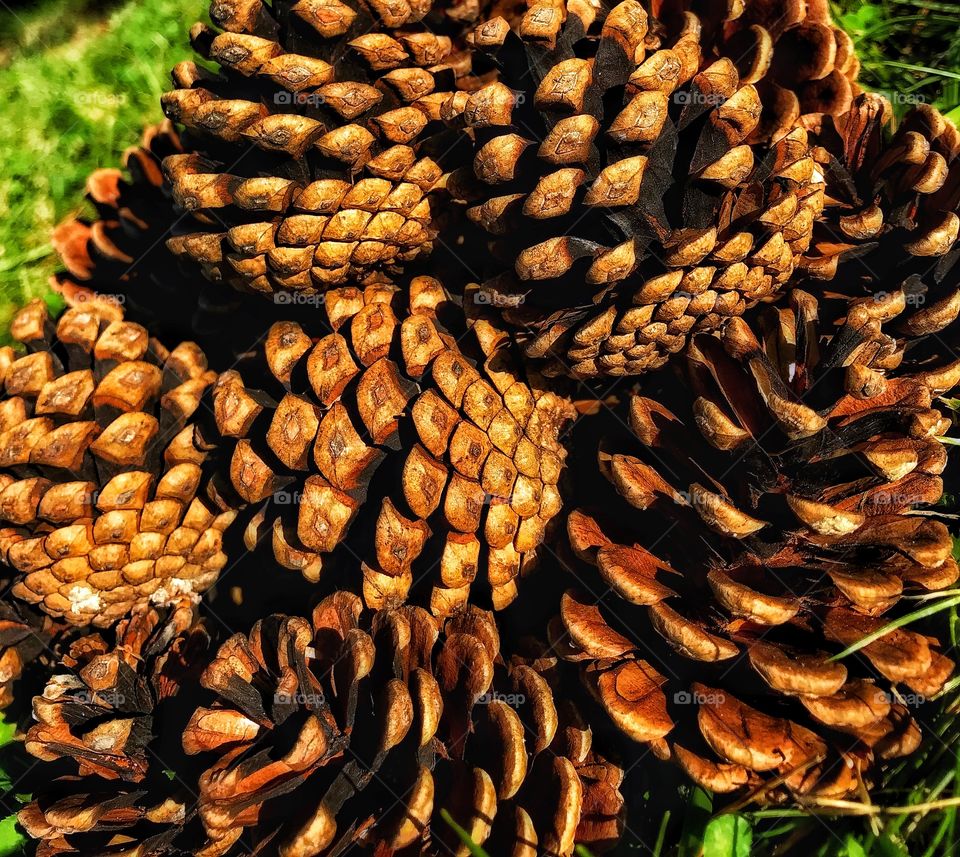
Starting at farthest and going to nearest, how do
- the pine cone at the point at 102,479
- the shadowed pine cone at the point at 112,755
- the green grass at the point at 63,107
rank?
the green grass at the point at 63,107 < the pine cone at the point at 102,479 < the shadowed pine cone at the point at 112,755

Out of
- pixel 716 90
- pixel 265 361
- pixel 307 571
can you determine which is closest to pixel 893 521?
pixel 716 90

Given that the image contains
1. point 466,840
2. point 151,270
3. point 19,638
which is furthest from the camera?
point 151,270

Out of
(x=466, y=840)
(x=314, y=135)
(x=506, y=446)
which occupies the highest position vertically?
(x=314, y=135)

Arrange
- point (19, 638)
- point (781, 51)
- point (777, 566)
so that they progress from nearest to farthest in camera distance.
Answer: point (777, 566), point (781, 51), point (19, 638)

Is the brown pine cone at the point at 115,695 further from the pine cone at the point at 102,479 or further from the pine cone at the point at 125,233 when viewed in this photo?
the pine cone at the point at 125,233

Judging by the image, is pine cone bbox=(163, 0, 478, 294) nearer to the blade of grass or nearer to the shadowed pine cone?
the shadowed pine cone

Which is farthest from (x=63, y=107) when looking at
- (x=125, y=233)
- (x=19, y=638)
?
(x=19, y=638)

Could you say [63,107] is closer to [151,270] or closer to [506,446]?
[151,270]

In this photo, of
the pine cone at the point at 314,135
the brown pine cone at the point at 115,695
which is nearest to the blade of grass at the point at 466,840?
the brown pine cone at the point at 115,695

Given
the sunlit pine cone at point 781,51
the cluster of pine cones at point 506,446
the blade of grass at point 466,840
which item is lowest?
the blade of grass at point 466,840
